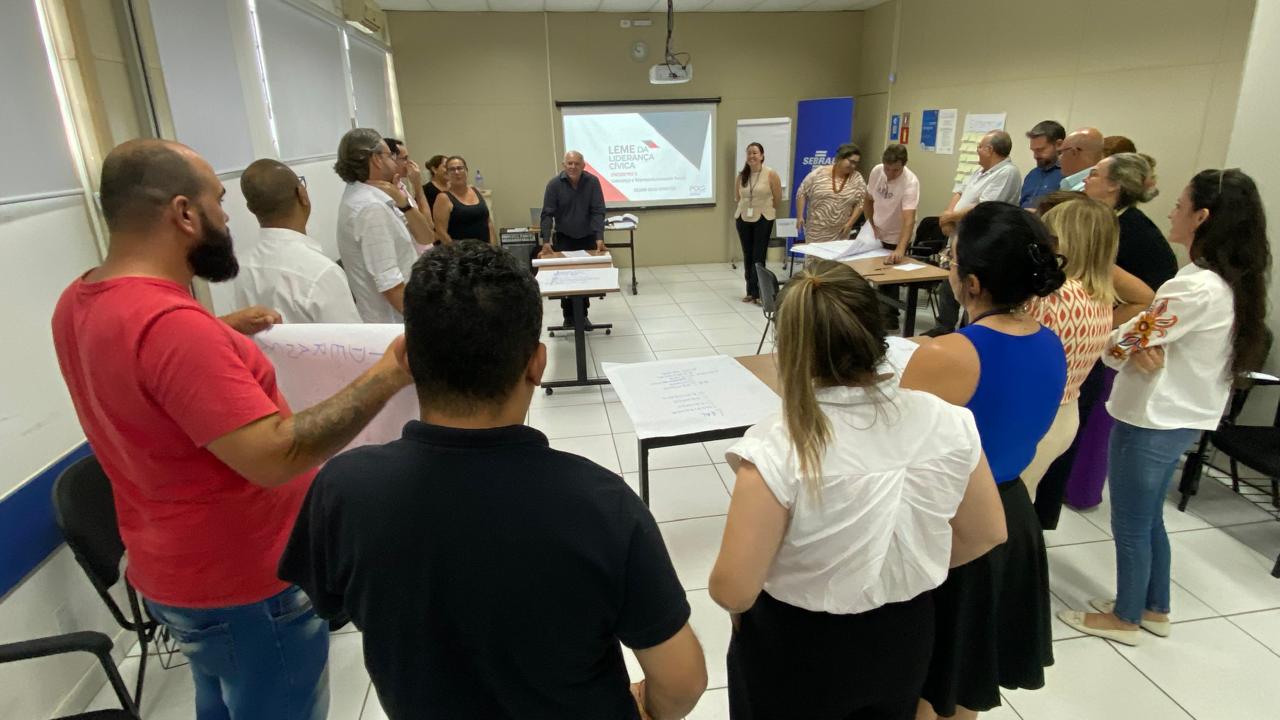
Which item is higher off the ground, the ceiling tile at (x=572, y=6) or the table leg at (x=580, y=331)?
the ceiling tile at (x=572, y=6)

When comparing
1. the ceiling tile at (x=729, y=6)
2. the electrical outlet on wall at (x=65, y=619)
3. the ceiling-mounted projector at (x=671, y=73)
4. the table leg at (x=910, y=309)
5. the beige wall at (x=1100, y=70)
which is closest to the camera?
the electrical outlet on wall at (x=65, y=619)

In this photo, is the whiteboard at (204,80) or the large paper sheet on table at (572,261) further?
the large paper sheet on table at (572,261)

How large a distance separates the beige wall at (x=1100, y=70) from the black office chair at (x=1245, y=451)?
1868 millimetres

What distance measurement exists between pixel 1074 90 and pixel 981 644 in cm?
509

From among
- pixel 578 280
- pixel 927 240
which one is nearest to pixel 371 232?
pixel 578 280

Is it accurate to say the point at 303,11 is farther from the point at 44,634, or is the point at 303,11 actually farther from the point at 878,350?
the point at 878,350

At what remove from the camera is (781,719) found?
1303 mm

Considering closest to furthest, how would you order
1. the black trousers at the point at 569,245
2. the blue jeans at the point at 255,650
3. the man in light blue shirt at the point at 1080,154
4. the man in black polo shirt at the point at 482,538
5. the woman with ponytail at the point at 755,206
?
1. the man in black polo shirt at the point at 482,538
2. the blue jeans at the point at 255,650
3. the man in light blue shirt at the point at 1080,154
4. the black trousers at the point at 569,245
5. the woman with ponytail at the point at 755,206

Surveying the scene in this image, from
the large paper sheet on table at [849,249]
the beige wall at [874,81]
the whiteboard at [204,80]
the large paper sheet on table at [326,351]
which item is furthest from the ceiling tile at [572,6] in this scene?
the large paper sheet on table at [326,351]

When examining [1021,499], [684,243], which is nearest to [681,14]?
[684,243]

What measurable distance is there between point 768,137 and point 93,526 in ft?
25.8

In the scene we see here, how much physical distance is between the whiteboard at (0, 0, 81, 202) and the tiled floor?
5.62ft

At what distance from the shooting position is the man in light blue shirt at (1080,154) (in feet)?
11.5

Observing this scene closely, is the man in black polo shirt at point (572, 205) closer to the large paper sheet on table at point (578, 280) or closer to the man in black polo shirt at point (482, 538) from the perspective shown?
the large paper sheet on table at point (578, 280)
